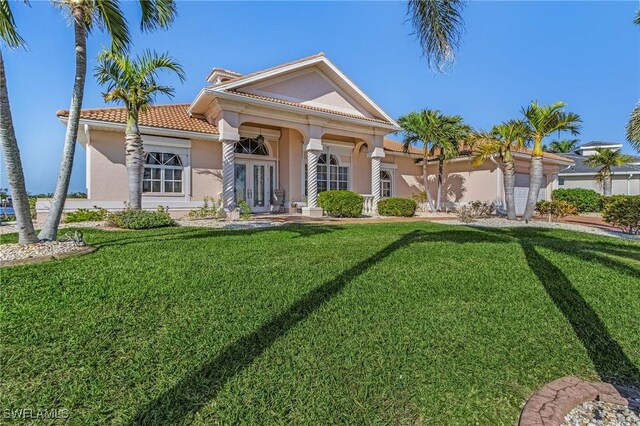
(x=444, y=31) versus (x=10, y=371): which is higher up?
(x=444, y=31)

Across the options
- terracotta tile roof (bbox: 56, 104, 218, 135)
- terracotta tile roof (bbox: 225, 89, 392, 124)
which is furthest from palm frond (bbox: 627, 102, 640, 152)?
terracotta tile roof (bbox: 56, 104, 218, 135)

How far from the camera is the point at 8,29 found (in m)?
7.34

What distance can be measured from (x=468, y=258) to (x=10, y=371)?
22.4 feet

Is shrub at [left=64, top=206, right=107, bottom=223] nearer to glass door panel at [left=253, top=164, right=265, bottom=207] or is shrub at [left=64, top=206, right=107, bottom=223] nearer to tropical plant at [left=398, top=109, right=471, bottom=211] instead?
glass door panel at [left=253, top=164, right=265, bottom=207]

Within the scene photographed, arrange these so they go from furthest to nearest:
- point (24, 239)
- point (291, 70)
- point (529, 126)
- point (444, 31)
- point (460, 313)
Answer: point (291, 70), point (529, 126), point (444, 31), point (24, 239), point (460, 313)

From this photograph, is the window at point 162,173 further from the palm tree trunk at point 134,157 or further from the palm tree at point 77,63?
the palm tree at point 77,63

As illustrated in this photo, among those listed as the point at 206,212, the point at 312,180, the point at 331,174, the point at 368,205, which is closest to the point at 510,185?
the point at 368,205

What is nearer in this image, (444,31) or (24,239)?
(24,239)

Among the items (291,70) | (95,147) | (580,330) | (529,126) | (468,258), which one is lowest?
(580,330)

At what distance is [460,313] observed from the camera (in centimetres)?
421

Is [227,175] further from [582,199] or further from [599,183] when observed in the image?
[599,183]

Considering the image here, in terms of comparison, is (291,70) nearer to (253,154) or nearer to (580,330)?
(253,154)

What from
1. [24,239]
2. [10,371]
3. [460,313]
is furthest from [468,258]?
[24,239]

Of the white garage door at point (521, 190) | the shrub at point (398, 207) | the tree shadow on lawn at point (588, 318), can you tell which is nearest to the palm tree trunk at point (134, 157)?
the tree shadow on lawn at point (588, 318)
